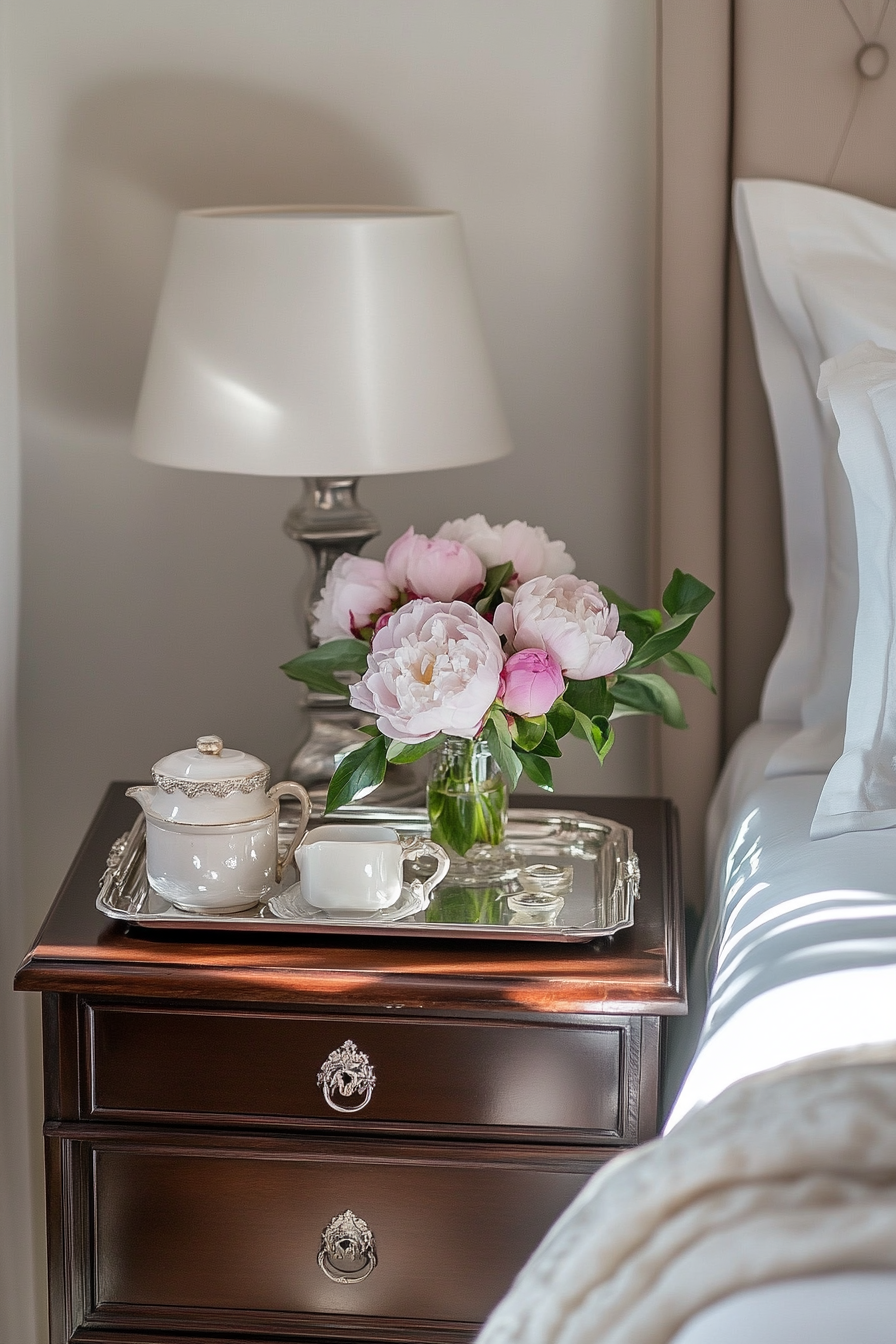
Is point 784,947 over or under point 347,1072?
over

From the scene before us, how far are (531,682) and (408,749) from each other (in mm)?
116

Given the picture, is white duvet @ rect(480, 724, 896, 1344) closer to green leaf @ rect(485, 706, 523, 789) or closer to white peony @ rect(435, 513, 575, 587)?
green leaf @ rect(485, 706, 523, 789)

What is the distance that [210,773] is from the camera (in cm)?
109

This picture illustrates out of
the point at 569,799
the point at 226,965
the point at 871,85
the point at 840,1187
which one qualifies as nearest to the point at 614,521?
the point at 569,799

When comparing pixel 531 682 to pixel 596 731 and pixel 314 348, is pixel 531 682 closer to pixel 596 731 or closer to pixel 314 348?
pixel 596 731

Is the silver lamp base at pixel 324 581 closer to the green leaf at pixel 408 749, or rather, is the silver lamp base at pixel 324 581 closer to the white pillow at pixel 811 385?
the green leaf at pixel 408 749

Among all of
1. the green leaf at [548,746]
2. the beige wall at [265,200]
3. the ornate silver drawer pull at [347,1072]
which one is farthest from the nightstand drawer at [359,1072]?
the beige wall at [265,200]

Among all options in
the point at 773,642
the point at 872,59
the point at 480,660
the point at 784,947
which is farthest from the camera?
the point at 773,642

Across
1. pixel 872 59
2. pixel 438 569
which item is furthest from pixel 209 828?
pixel 872 59

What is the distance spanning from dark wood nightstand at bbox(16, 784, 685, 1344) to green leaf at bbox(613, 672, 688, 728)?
182 millimetres

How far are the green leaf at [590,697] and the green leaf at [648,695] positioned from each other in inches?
2.6

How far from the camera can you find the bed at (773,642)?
1.95ft

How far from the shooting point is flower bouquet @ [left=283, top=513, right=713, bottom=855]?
1.04 m

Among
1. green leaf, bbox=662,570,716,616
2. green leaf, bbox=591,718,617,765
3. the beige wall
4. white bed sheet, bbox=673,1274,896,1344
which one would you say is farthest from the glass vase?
white bed sheet, bbox=673,1274,896,1344
